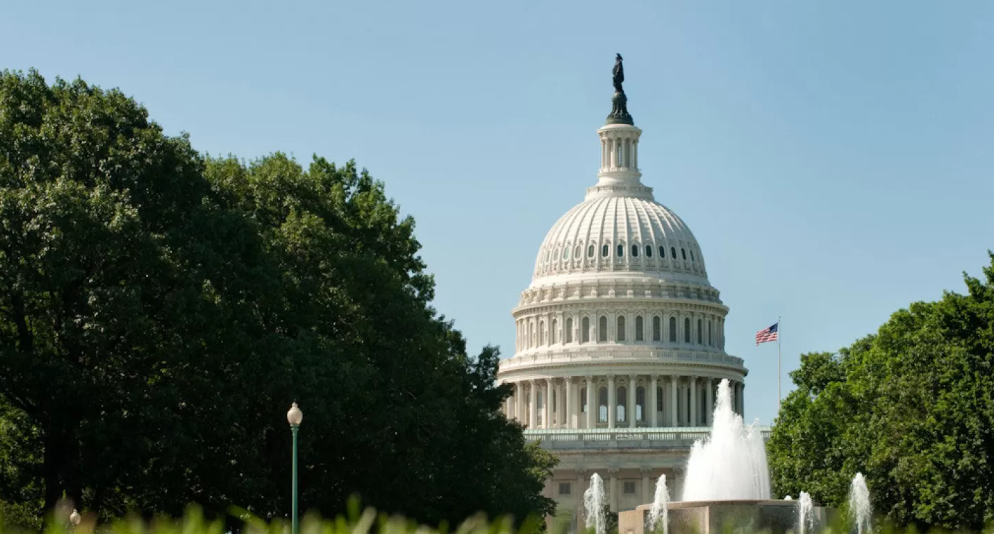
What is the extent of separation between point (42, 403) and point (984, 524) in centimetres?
3206

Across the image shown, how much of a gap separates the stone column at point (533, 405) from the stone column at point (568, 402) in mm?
3966

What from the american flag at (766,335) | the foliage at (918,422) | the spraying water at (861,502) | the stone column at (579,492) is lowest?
the spraying water at (861,502)

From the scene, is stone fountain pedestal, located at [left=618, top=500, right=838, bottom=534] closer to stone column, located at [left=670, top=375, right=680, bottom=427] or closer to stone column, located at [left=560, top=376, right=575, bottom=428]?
stone column, located at [left=670, top=375, right=680, bottom=427]

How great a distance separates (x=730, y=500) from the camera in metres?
44.3

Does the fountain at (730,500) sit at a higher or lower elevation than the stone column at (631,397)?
lower

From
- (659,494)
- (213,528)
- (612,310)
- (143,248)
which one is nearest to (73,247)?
(143,248)

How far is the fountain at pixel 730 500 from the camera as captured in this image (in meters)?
42.7

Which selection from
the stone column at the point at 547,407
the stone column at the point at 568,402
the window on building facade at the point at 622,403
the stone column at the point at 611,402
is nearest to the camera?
the stone column at the point at 611,402

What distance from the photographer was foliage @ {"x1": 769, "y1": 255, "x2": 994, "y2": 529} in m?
62.6

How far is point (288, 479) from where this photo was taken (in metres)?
54.3

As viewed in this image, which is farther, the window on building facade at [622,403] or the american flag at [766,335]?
the window on building facade at [622,403]

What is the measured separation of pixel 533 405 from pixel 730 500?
154 meters

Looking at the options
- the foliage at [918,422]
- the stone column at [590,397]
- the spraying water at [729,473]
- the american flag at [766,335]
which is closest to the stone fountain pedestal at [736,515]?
the spraying water at [729,473]

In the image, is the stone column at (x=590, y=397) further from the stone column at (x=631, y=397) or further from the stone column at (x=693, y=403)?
the stone column at (x=693, y=403)
